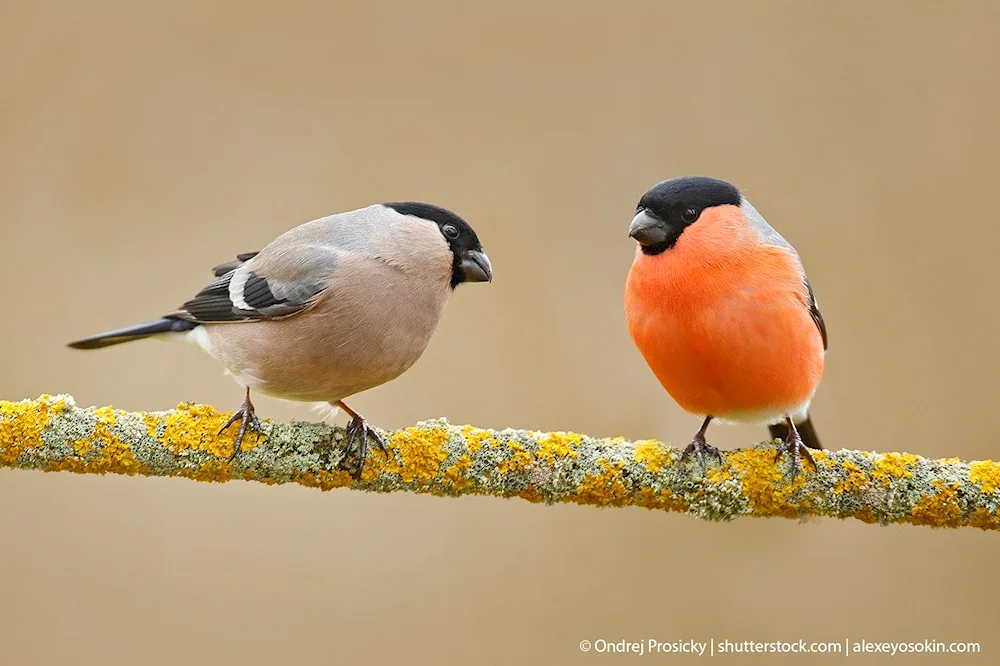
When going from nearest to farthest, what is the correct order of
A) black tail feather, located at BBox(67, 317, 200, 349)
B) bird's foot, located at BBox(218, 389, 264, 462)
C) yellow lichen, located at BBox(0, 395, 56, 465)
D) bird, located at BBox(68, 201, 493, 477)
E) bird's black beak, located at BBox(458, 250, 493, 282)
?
yellow lichen, located at BBox(0, 395, 56, 465) → bird's foot, located at BBox(218, 389, 264, 462) → bird, located at BBox(68, 201, 493, 477) → bird's black beak, located at BBox(458, 250, 493, 282) → black tail feather, located at BBox(67, 317, 200, 349)

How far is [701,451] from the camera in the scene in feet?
6.52

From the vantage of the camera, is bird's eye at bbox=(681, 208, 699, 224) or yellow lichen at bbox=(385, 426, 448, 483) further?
bird's eye at bbox=(681, 208, 699, 224)

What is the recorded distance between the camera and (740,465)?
6.49ft

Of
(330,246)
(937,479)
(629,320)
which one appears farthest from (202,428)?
(937,479)

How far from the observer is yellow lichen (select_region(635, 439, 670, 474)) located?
1919 millimetres

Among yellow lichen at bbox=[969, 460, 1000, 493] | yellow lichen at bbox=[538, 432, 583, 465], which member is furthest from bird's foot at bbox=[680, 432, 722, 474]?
yellow lichen at bbox=[969, 460, 1000, 493]

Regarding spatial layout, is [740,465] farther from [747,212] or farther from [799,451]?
[747,212]

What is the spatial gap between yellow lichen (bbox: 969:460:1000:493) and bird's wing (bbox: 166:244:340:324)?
151cm

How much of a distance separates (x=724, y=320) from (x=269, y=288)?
1.10 metres

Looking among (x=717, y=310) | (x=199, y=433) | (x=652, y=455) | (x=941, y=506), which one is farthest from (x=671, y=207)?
(x=199, y=433)

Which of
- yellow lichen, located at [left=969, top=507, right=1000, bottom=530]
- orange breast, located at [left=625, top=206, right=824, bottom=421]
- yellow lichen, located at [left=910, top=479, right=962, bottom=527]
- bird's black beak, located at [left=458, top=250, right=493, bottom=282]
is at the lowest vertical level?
yellow lichen, located at [left=969, top=507, right=1000, bottom=530]

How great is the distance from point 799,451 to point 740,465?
0.45ft

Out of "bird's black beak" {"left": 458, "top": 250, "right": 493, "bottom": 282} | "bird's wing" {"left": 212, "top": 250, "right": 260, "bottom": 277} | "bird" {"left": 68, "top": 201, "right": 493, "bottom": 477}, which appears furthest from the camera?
"bird's wing" {"left": 212, "top": 250, "right": 260, "bottom": 277}

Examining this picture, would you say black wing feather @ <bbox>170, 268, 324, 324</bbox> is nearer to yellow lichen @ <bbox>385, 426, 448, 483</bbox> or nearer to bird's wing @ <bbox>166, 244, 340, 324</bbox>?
bird's wing @ <bbox>166, 244, 340, 324</bbox>
